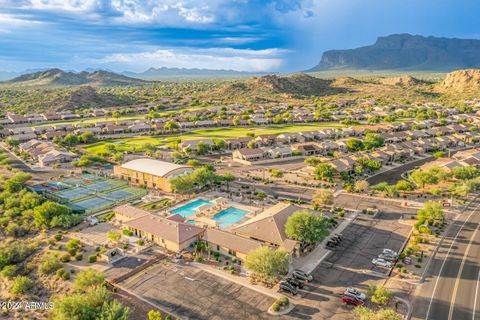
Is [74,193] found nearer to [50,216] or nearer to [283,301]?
→ [50,216]

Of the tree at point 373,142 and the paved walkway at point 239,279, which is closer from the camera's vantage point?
the paved walkway at point 239,279

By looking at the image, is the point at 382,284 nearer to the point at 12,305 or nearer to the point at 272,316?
the point at 272,316

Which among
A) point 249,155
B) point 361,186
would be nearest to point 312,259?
point 361,186

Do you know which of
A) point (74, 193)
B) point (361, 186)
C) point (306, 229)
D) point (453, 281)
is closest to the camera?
point (453, 281)

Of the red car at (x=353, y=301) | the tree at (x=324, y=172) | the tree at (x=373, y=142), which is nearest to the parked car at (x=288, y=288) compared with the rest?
the red car at (x=353, y=301)

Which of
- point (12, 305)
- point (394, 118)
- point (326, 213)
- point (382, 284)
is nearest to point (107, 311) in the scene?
point (12, 305)

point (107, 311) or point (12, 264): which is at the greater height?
point (107, 311)

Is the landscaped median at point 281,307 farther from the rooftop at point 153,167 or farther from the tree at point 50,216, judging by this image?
the rooftop at point 153,167
